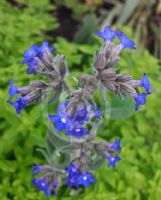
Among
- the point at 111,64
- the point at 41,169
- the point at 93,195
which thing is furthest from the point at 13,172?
the point at 111,64

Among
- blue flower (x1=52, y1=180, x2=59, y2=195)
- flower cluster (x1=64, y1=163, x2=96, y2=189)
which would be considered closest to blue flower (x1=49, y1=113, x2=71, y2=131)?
flower cluster (x1=64, y1=163, x2=96, y2=189)

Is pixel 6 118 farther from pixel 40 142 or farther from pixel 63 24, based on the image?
pixel 63 24

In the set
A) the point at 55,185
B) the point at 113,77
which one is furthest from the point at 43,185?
the point at 113,77

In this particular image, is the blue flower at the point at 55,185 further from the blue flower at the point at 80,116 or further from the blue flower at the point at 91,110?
the blue flower at the point at 80,116

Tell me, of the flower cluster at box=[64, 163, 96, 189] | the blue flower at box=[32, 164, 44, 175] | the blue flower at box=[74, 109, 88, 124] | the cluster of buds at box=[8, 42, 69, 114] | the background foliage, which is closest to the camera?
the blue flower at box=[74, 109, 88, 124]

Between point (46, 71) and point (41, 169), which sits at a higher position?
point (46, 71)

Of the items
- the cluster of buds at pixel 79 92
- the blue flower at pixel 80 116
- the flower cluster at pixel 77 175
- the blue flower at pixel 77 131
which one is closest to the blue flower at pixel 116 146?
the cluster of buds at pixel 79 92

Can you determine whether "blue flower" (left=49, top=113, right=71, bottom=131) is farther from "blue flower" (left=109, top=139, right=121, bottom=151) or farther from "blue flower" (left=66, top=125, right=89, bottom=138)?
"blue flower" (left=109, top=139, right=121, bottom=151)

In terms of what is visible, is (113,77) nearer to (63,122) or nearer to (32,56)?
(63,122)
